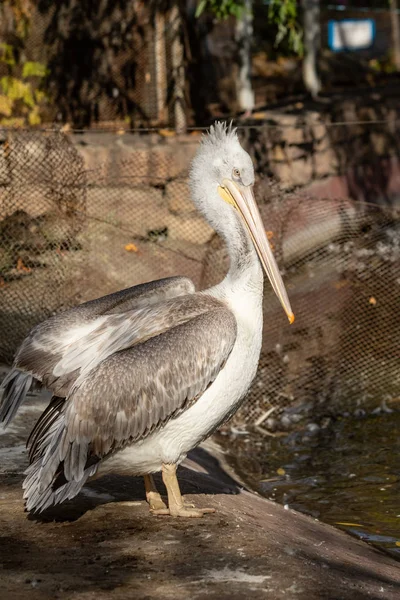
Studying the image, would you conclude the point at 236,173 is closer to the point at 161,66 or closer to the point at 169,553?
the point at 169,553

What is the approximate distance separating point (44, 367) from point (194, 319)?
74 centimetres

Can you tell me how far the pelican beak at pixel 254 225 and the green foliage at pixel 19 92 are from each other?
563cm

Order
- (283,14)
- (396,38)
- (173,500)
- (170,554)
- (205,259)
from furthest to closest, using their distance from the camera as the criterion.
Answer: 1. (396,38)
2. (283,14)
3. (205,259)
4. (173,500)
5. (170,554)

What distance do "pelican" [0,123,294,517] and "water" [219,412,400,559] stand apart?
1.48m

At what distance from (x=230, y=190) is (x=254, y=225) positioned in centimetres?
21

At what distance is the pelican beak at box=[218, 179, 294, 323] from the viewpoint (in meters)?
4.99

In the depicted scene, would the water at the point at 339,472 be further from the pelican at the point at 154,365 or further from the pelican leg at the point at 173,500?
the pelican at the point at 154,365

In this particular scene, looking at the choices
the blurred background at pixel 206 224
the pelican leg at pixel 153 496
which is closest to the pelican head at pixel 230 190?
the pelican leg at pixel 153 496

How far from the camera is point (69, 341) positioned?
4.82 m

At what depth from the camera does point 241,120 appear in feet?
36.3

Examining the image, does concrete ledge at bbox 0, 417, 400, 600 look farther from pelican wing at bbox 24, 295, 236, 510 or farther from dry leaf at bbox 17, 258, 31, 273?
dry leaf at bbox 17, 258, 31, 273

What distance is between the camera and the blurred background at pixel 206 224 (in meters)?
7.34

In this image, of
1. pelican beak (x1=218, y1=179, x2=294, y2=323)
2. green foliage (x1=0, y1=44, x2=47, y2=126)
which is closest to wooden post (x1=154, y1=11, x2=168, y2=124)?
green foliage (x1=0, y1=44, x2=47, y2=126)

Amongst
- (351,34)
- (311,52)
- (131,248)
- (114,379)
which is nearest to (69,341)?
(114,379)
